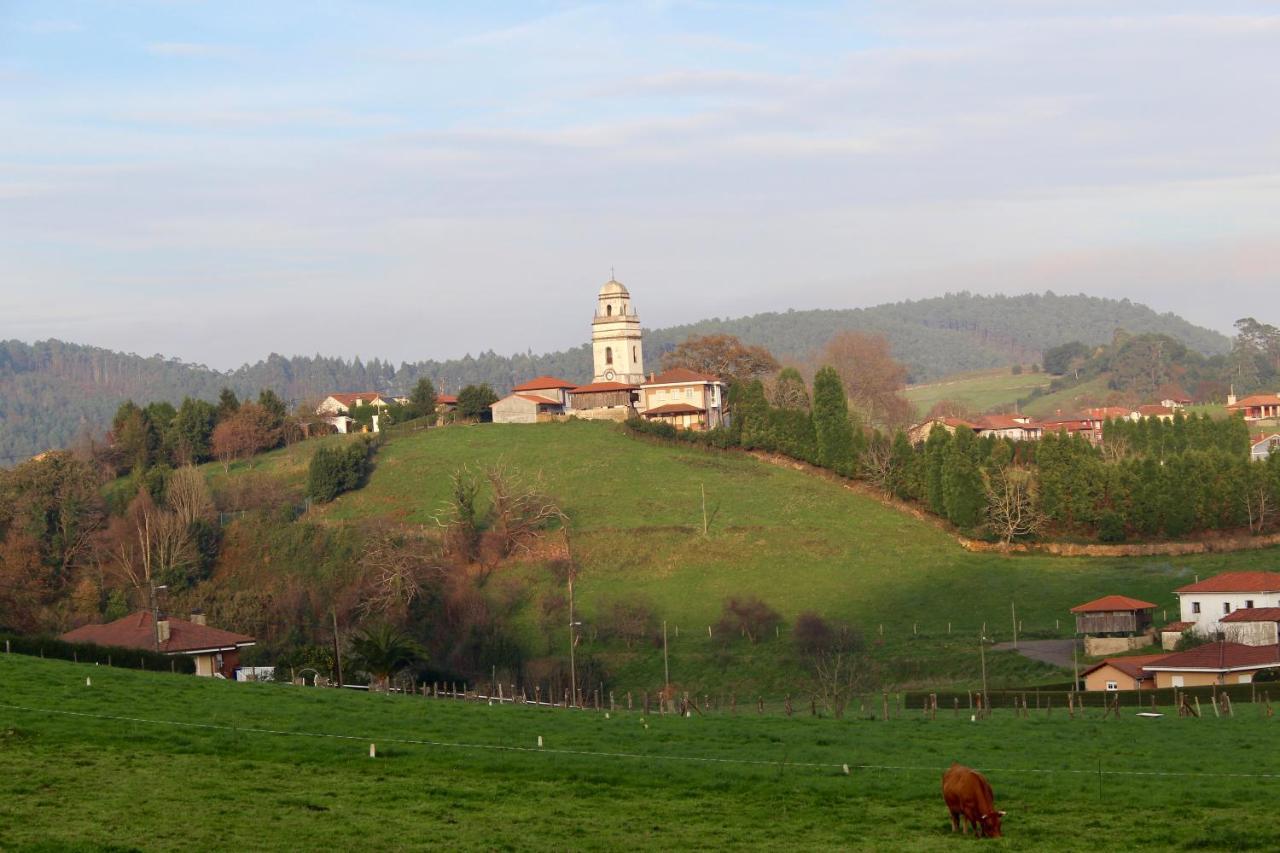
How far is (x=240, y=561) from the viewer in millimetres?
90125

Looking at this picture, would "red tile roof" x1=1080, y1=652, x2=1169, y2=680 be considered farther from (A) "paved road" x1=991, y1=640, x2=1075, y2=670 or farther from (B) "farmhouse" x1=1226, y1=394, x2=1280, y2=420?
(B) "farmhouse" x1=1226, y1=394, x2=1280, y2=420

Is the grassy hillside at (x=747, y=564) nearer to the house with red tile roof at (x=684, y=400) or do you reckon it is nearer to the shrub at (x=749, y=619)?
the shrub at (x=749, y=619)

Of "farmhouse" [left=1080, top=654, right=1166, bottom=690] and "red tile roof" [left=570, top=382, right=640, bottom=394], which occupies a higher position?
"red tile roof" [left=570, top=382, right=640, bottom=394]

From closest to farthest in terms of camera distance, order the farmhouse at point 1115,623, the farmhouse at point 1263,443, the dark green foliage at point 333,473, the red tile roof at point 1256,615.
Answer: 1. the red tile roof at point 1256,615
2. the farmhouse at point 1115,623
3. the dark green foliage at point 333,473
4. the farmhouse at point 1263,443

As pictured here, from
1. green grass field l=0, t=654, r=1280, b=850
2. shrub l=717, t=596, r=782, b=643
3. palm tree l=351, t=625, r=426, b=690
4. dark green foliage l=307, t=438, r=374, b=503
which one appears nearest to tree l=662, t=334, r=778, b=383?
dark green foliage l=307, t=438, r=374, b=503

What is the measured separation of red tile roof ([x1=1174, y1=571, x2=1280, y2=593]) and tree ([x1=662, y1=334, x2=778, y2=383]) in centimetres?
6408

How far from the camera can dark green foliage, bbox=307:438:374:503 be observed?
97.9m

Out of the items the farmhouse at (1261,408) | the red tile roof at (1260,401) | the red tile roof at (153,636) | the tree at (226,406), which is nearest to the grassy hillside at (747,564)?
the tree at (226,406)

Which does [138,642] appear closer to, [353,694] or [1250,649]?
[353,694]

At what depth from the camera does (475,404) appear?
120 meters

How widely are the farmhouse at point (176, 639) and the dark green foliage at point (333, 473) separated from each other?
37016 mm

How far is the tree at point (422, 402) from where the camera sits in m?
122

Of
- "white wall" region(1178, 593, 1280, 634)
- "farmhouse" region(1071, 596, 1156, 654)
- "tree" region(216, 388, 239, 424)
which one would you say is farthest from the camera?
"tree" region(216, 388, 239, 424)

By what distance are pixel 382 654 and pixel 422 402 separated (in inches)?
2842
